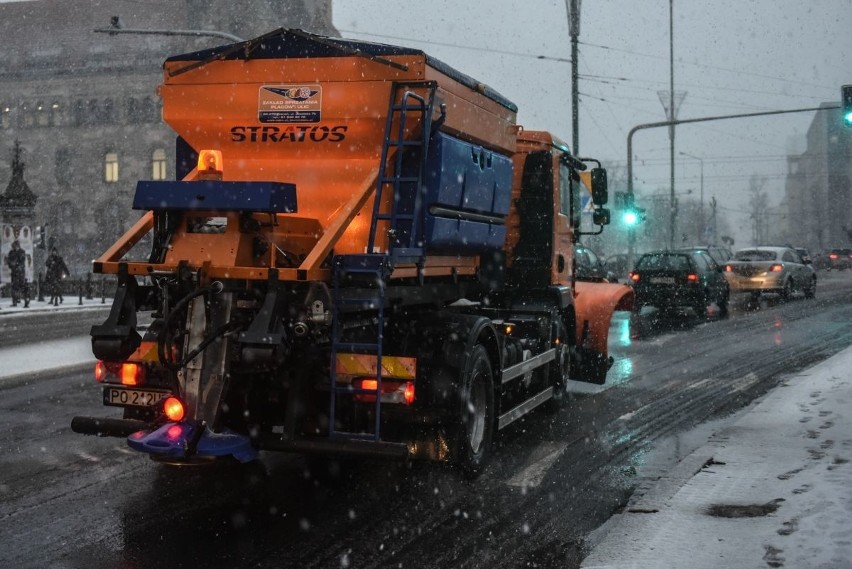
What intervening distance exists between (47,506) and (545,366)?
205 inches

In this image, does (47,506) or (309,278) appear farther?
(47,506)

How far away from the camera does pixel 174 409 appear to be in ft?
19.2

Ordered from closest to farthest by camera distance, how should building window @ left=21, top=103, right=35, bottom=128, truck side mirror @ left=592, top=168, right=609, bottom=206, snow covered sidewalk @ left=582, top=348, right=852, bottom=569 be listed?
snow covered sidewalk @ left=582, top=348, right=852, bottom=569 → truck side mirror @ left=592, top=168, right=609, bottom=206 → building window @ left=21, top=103, right=35, bottom=128

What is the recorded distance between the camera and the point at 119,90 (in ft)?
220

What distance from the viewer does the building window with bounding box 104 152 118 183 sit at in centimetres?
6731

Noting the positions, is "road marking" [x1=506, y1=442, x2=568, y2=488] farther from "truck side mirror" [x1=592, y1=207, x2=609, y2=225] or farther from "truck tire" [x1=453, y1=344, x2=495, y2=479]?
"truck side mirror" [x1=592, y1=207, x2=609, y2=225]

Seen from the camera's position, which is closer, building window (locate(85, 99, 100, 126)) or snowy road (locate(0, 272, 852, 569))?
snowy road (locate(0, 272, 852, 569))

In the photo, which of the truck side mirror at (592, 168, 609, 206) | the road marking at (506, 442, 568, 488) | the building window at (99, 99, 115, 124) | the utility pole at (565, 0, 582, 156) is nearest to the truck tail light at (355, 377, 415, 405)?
the road marking at (506, 442, 568, 488)

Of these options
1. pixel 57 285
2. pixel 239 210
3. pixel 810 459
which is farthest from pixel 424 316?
pixel 57 285

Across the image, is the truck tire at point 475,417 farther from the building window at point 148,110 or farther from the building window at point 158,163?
the building window at point 148,110

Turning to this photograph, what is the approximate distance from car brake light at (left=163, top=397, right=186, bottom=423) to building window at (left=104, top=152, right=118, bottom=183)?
65.3m

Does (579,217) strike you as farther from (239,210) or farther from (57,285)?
(57,285)

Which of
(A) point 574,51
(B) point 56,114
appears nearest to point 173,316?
(A) point 574,51

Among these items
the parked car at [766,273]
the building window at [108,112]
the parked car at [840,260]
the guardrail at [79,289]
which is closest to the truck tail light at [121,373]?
the parked car at [766,273]
